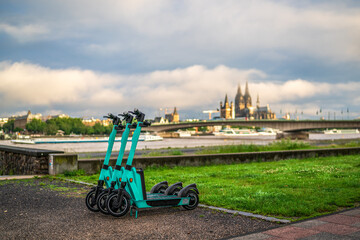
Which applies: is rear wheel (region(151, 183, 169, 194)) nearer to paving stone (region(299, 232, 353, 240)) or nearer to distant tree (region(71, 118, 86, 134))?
paving stone (region(299, 232, 353, 240))

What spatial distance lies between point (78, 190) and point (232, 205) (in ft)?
14.2

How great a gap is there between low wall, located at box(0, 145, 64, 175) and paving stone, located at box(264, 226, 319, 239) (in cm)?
1003

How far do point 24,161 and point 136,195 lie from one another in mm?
10194

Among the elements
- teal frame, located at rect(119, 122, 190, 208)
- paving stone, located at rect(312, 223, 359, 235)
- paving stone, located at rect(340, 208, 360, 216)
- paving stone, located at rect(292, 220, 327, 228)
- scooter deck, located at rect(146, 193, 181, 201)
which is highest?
teal frame, located at rect(119, 122, 190, 208)

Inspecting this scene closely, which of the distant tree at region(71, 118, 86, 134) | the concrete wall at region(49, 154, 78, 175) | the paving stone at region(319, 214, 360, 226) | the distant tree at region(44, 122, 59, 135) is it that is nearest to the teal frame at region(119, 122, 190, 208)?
the paving stone at region(319, 214, 360, 226)

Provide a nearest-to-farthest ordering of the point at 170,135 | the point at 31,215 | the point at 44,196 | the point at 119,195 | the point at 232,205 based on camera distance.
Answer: the point at 119,195 → the point at 31,215 → the point at 232,205 → the point at 44,196 → the point at 170,135

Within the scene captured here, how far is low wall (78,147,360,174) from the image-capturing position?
13.7 m

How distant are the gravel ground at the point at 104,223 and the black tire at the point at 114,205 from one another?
0.13 meters

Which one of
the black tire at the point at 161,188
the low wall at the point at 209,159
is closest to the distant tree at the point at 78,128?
the low wall at the point at 209,159

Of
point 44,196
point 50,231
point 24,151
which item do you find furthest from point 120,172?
point 24,151

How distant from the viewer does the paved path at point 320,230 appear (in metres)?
5.14

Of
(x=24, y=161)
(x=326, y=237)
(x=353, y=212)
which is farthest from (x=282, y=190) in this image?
(x=24, y=161)

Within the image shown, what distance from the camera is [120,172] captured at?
662 centimetres

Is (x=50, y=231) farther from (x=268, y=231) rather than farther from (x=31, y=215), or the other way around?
(x=268, y=231)
